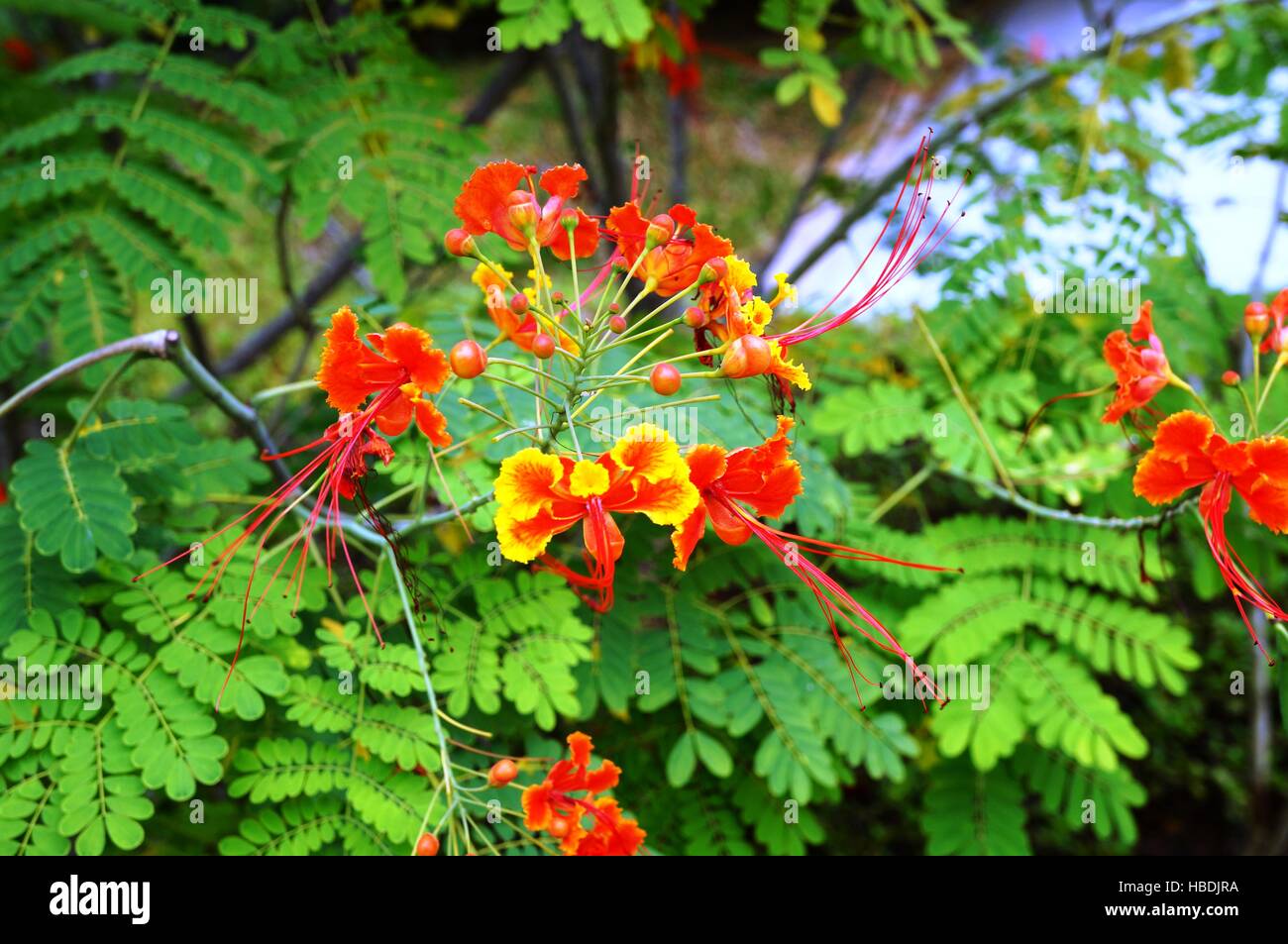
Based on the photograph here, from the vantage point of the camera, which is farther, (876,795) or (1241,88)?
(876,795)

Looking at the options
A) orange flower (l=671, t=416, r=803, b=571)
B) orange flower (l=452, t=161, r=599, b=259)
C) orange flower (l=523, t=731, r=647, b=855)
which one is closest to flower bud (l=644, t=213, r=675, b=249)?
orange flower (l=452, t=161, r=599, b=259)

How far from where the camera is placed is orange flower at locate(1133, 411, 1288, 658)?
136cm

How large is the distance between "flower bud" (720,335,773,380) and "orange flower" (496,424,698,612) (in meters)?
0.14

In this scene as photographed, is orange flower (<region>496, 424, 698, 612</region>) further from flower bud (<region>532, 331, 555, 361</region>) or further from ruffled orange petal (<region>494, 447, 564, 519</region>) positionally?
flower bud (<region>532, 331, 555, 361</region>)

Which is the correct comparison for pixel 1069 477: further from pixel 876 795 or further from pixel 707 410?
pixel 876 795

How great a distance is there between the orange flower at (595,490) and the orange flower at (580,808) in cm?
47

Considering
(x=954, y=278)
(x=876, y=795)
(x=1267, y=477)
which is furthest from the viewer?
(x=876, y=795)

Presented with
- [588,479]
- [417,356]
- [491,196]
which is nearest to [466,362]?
[417,356]

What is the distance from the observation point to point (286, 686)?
5.24 feet

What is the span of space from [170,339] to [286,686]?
0.60 metres

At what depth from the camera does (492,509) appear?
5.56ft

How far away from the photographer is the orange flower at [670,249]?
1300 millimetres

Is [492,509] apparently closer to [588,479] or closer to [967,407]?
[588,479]
